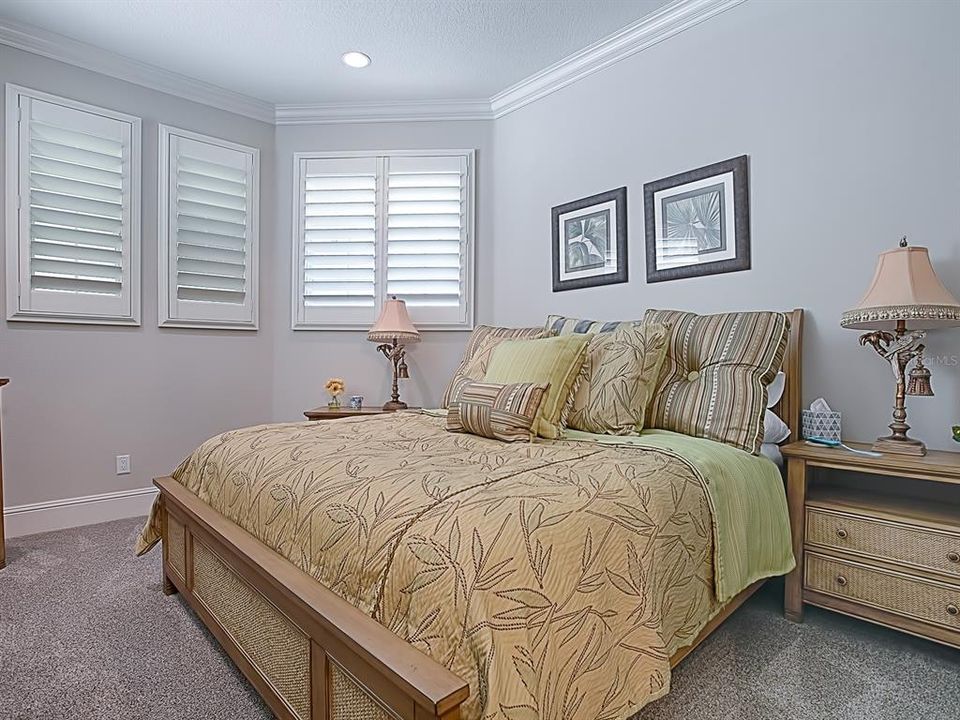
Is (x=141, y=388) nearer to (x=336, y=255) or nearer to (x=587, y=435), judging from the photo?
(x=336, y=255)

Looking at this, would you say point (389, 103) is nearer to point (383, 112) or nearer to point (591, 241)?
point (383, 112)

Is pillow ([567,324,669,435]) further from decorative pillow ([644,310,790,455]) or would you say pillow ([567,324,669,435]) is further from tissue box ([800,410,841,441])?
tissue box ([800,410,841,441])

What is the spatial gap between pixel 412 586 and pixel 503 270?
9.80 ft

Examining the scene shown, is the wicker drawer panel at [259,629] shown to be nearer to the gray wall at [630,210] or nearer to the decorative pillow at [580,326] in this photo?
the decorative pillow at [580,326]

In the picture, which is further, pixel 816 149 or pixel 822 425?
pixel 816 149

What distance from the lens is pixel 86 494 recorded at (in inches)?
129

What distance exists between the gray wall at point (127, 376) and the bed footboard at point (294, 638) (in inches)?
65.4

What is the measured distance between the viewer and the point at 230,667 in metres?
1.74

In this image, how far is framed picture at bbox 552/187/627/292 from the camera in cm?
315

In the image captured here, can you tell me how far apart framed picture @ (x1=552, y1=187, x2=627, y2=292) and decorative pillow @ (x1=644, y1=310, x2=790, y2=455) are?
2.65 feet

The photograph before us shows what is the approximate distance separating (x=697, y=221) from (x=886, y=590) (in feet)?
5.73

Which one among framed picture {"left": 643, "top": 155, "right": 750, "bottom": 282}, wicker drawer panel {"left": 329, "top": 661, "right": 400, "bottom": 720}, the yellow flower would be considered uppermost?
framed picture {"left": 643, "top": 155, "right": 750, "bottom": 282}

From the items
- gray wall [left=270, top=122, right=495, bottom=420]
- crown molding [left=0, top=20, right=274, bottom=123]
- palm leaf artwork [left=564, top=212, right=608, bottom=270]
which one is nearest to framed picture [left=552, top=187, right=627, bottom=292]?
palm leaf artwork [left=564, top=212, right=608, bottom=270]

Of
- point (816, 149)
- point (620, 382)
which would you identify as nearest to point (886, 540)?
point (620, 382)
